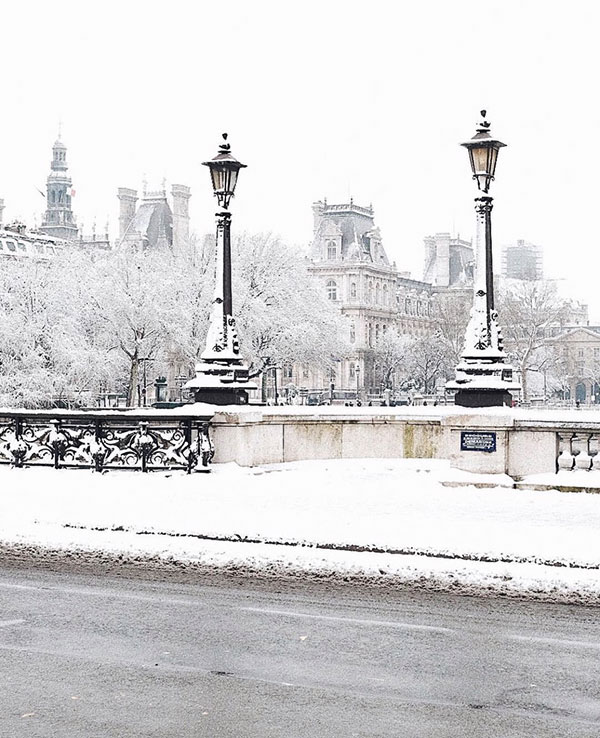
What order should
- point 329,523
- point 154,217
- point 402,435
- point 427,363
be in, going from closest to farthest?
point 329,523 → point 402,435 → point 154,217 → point 427,363

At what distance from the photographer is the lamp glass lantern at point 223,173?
22156mm

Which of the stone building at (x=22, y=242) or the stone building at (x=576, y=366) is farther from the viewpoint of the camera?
the stone building at (x=576, y=366)

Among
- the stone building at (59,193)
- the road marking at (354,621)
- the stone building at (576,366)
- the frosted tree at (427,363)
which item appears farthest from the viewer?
the stone building at (59,193)

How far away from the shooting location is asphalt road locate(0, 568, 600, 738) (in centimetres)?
Result: 710

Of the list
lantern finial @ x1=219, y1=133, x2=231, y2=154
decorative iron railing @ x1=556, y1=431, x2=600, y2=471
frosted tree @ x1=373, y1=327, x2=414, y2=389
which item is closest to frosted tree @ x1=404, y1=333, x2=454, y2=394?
frosted tree @ x1=373, y1=327, x2=414, y2=389

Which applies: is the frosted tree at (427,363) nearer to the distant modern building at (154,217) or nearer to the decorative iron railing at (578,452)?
the distant modern building at (154,217)

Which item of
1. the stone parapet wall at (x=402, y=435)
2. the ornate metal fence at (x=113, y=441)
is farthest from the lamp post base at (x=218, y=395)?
the ornate metal fence at (x=113, y=441)

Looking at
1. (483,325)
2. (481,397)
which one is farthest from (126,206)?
(481,397)

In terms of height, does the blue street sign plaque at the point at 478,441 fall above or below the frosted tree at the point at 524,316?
below

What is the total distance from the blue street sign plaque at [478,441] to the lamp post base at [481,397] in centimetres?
68

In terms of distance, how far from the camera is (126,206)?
120688 millimetres

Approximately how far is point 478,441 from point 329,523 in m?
4.53

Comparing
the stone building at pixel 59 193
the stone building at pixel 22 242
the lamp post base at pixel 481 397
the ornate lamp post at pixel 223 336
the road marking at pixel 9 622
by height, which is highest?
the stone building at pixel 59 193

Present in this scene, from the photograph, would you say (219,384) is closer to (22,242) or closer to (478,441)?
(478,441)
